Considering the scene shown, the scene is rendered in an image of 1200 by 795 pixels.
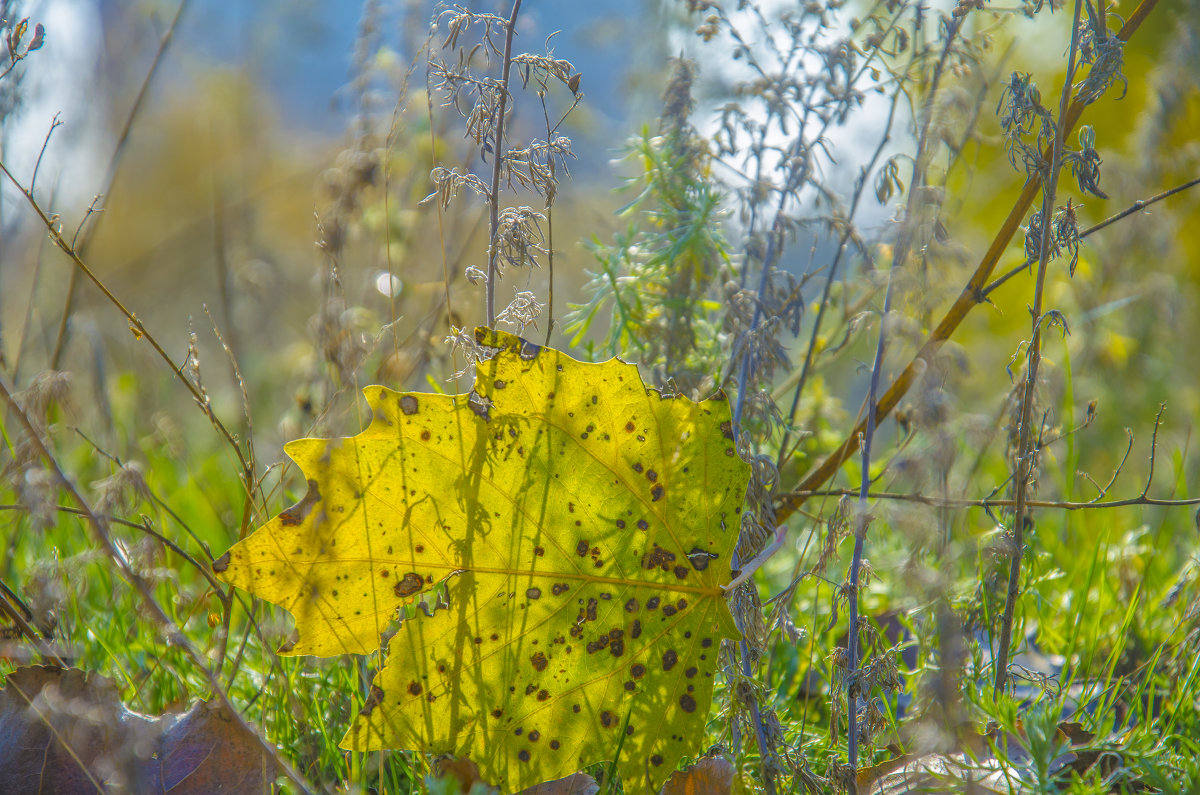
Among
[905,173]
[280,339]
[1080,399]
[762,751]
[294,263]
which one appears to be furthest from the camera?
[294,263]

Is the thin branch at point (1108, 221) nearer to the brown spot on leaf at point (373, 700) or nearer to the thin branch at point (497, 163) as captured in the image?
the thin branch at point (497, 163)

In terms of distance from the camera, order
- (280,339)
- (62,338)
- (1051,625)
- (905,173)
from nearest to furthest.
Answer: (905,173) → (1051,625) → (62,338) → (280,339)

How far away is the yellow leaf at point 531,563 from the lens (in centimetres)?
116

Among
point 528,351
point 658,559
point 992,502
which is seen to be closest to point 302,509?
point 528,351

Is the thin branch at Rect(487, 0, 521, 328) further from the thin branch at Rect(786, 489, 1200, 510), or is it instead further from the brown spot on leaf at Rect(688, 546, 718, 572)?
the thin branch at Rect(786, 489, 1200, 510)

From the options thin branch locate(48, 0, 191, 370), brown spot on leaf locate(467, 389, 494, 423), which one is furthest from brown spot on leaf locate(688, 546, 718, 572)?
thin branch locate(48, 0, 191, 370)

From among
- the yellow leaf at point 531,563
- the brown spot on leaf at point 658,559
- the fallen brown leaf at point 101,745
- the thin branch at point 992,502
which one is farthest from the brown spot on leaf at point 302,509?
the thin branch at point 992,502

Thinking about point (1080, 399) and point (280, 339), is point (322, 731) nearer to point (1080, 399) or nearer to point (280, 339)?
point (1080, 399)

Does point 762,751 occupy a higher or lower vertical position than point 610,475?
lower

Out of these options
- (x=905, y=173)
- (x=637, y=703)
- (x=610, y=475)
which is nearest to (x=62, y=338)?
(x=610, y=475)

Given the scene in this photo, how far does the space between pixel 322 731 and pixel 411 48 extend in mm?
2059

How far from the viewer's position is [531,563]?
1206 mm

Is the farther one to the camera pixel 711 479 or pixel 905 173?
pixel 905 173

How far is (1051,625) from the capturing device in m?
1.70
